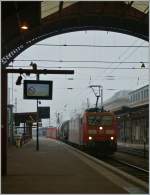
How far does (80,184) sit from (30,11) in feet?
46.1

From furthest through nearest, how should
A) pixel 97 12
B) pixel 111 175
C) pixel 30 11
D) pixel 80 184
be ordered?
pixel 97 12, pixel 30 11, pixel 111 175, pixel 80 184

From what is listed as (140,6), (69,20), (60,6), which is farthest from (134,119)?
(60,6)

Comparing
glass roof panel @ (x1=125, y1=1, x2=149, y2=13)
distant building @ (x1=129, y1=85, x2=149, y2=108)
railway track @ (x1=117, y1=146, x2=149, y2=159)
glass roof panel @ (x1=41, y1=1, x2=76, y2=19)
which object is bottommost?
railway track @ (x1=117, y1=146, x2=149, y2=159)

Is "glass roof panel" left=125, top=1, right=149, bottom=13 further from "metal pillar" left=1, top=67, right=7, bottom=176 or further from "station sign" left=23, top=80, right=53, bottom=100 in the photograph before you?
"metal pillar" left=1, top=67, right=7, bottom=176

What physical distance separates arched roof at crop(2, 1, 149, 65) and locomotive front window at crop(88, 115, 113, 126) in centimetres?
603

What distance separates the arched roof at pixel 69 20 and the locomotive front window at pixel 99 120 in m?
6.03

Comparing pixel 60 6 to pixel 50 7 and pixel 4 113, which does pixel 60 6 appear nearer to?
pixel 50 7

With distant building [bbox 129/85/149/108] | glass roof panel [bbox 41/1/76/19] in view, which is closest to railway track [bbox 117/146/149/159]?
glass roof panel [bbox 41/1/76/19]

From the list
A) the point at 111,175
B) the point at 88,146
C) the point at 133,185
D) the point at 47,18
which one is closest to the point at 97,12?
the point at 47,18

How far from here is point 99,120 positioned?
31094 mm

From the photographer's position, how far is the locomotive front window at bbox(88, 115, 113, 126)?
30953 millimetres

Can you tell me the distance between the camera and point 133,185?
13273 mm

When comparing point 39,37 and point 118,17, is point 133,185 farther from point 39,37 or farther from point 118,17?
point 39,37

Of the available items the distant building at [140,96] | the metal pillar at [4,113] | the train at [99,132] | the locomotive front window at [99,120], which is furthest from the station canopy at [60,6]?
the distant building at [140,96]
